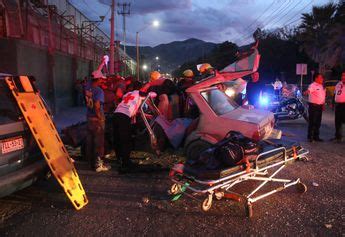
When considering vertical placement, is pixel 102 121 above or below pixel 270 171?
above

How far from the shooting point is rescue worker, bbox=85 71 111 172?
6504mm

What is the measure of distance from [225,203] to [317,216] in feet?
3.84

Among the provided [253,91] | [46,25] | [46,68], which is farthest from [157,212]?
[46,25]

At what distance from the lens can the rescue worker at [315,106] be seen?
8.95 m

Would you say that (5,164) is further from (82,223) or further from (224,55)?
(224,55)

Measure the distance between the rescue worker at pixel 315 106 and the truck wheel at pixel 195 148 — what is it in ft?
13.2

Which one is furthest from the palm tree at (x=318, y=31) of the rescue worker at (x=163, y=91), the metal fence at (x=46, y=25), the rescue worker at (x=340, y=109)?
the rescue worker at (x=163, y=91)

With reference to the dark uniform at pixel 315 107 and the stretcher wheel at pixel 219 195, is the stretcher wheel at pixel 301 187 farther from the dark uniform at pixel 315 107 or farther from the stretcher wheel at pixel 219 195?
the dark uniform at pixel 315 107

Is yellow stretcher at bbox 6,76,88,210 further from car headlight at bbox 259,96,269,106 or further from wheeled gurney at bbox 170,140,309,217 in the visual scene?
car headlight at bbox 259,96,269,106

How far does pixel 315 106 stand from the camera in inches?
354

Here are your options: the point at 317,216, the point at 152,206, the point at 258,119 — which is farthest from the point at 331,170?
the point at 152,206

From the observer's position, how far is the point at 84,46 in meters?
26.1

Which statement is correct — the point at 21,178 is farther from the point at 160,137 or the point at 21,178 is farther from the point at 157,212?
Result: the point at 160,137

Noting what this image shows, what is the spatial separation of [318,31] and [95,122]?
1469 inches
